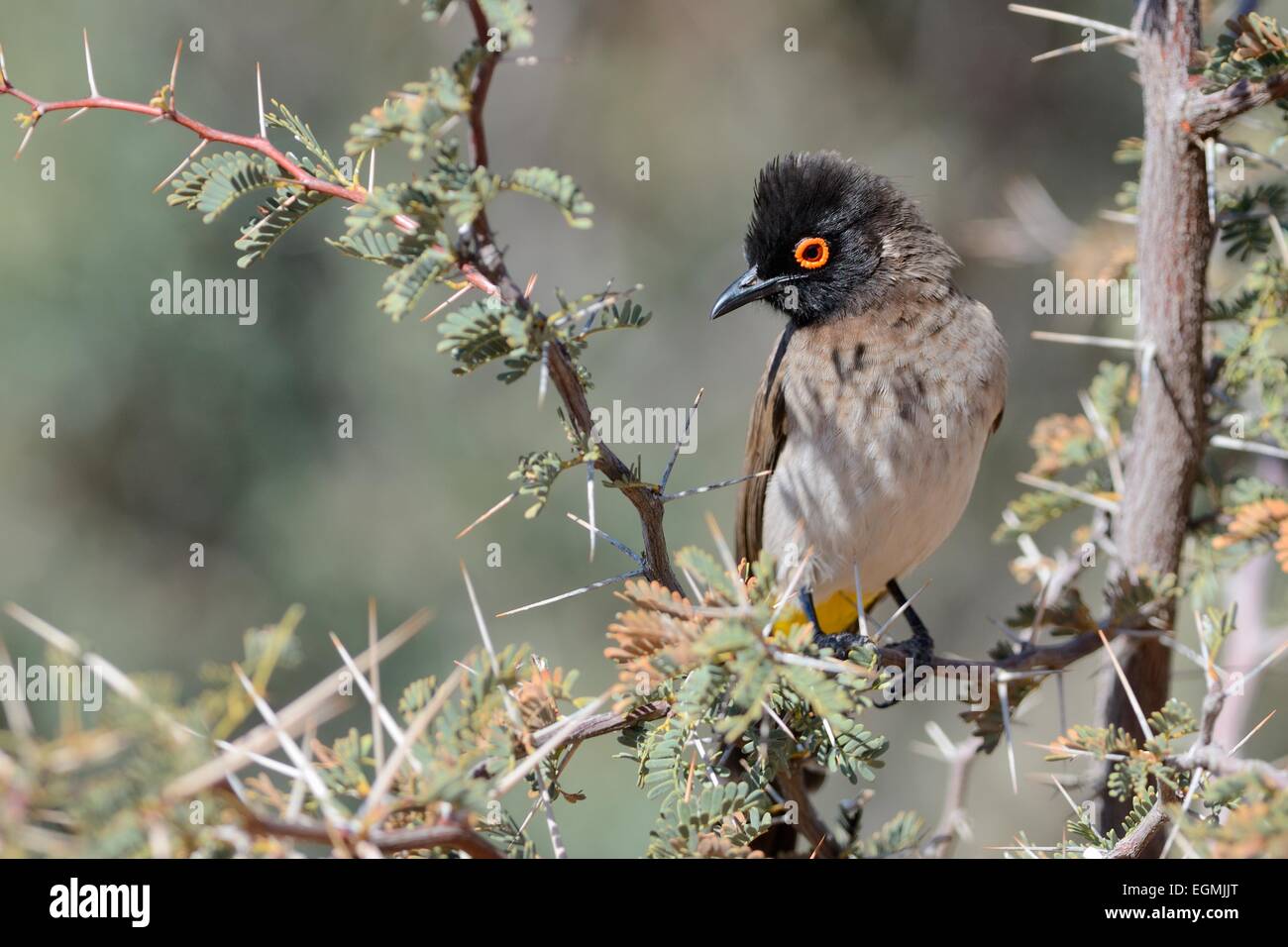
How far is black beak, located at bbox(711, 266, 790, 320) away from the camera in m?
3.83

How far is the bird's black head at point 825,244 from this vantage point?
3.80m

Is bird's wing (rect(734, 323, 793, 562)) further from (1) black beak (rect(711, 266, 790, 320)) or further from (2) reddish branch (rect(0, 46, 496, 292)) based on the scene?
(2) reddish branch (rect(0, 46, 496, 292))

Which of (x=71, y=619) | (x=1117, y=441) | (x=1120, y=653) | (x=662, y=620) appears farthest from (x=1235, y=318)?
(x=71, y=619)

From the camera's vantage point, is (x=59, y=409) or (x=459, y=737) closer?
(x=459, y=737)

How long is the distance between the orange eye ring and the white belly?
61 centimetres

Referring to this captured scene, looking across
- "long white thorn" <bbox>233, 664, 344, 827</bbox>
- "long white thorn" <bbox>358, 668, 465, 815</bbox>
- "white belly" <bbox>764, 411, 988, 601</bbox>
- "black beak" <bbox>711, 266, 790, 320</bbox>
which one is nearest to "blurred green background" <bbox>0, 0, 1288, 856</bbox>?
"black beak" <bbox>711, 266, 790, 320</bbox>

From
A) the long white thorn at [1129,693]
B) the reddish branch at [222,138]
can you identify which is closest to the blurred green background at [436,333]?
the long white thorn at [1129,693]

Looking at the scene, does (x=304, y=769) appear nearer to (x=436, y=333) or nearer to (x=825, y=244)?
(x=825, y=244)

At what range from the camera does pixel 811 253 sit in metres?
3.85

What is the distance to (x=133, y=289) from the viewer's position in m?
6.73

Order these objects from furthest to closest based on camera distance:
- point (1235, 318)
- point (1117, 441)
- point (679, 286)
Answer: point (679, 286) → point (1117, 441) → point (1235, 318)

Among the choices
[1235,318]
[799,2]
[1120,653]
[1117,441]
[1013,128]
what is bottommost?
[1120,653]

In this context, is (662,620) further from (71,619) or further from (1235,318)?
(71,619)

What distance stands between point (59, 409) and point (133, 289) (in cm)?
88
